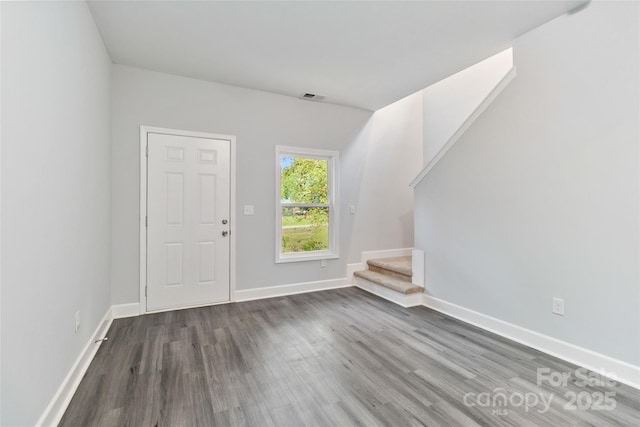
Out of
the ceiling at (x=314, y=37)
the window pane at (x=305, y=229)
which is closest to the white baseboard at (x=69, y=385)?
the window pane at (x=305, y=229)

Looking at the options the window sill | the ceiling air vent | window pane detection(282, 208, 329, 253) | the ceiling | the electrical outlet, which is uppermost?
the ceiling air vent

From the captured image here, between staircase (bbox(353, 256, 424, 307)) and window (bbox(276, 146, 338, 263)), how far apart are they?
58 cm

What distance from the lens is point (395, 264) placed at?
4.24 m

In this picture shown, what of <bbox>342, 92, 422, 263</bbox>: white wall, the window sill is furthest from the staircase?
the window sill

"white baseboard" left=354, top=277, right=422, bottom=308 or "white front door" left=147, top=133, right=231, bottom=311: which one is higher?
"white front door" left=147, top=133, right=231, bottom=311

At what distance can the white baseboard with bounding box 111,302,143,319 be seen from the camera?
320 cm

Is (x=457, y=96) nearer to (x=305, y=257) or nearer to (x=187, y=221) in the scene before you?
(x=305, y=257)

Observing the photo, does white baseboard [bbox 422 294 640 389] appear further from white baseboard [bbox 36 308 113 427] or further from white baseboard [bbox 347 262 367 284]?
white baseboard [bbox 36 308 113 427]

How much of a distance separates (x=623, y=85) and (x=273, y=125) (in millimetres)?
3344

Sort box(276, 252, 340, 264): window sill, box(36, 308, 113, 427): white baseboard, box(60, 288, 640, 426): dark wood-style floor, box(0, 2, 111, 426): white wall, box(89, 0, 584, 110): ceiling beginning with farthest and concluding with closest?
box(276, 252, 340, 264): window sill → box(89, 0, 584, 110): ceiling → box(60, 288, 640, 426): dark wood-style floor → box(36, 308, 113, 427): white baseboard → box(0, 2, 111, 426): white wall

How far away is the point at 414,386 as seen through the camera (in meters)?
1.99

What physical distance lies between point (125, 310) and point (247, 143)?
7.76 ft

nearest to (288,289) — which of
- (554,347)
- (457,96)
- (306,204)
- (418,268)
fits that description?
(306,204)

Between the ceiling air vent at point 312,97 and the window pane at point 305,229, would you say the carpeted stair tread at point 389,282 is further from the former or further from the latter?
the ceiling air vent at point 312,97
